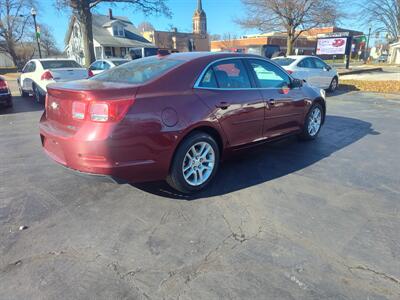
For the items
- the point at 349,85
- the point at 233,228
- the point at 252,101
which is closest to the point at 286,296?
the point at 233,228

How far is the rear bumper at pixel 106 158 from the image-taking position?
2955 millimetres

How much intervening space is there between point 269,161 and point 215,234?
86.4 inches

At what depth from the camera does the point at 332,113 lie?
28.5 feet

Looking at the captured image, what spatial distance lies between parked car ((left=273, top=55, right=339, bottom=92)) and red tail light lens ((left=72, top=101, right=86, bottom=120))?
30.2ft

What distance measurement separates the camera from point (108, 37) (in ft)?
142

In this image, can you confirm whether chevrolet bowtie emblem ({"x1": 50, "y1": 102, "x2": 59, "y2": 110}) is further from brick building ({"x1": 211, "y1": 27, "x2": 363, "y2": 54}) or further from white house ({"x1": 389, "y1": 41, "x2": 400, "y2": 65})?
brick building ({"x1": 211, "y1": 27, "x2": 363, "y2": 54})

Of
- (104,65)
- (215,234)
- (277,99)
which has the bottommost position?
(215,234)

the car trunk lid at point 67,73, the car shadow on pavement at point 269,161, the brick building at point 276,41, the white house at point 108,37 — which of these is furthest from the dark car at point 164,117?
the brick building at point 276,41

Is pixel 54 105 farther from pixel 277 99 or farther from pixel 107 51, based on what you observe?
pixel 107 51

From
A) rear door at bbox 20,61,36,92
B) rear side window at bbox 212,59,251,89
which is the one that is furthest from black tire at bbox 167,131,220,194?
rear door at bbox 20,61,36,92

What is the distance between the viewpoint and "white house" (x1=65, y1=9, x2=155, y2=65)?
1655 inches

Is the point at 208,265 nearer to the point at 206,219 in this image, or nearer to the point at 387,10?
the point at 206,219

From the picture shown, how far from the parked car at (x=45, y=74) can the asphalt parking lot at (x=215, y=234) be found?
5573mm

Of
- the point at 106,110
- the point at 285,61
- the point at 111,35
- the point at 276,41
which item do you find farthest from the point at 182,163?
the point at 276,41
